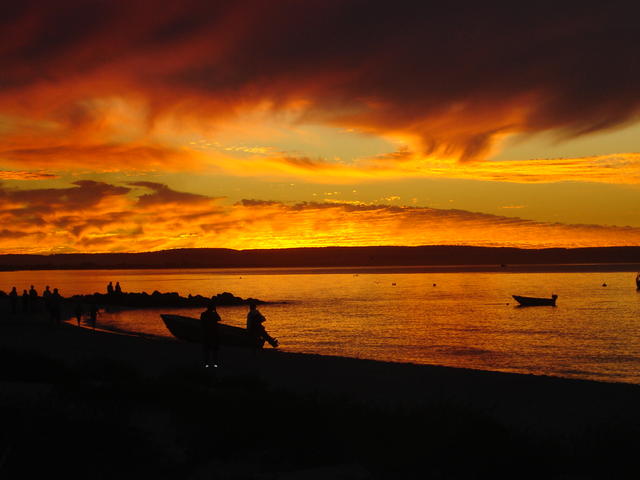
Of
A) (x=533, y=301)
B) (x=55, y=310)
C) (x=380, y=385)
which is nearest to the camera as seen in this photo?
(x=380, y=385)

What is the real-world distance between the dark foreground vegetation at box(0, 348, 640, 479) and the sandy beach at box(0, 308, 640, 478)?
20 cm

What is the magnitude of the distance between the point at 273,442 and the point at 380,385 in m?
8.83

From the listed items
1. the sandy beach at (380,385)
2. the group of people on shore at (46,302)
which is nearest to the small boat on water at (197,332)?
the sandy beach at (380,385)

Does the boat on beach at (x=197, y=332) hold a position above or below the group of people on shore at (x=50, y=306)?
below

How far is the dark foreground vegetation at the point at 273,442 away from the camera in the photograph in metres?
8.45

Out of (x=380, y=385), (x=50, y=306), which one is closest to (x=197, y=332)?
(x=50, y=306)

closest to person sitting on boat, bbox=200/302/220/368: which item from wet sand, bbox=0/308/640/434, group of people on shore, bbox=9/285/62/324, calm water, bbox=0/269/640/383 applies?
wet sand, bbox=0/308/640/434

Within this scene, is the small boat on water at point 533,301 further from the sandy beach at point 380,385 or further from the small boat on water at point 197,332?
the sandy beach at point 380,385

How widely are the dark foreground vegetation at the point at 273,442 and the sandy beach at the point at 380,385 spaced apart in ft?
0.65

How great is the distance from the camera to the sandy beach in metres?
11.6

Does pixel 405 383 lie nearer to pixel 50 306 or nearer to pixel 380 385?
pixel 380 385

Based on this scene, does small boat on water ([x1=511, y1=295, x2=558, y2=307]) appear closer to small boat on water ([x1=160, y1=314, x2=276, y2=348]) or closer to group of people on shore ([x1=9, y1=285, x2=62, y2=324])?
group of people on shore ([x1=9, y1=285, x2=62, y2=324])

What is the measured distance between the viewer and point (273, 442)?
9.75 metres

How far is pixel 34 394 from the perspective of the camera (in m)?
10.7
